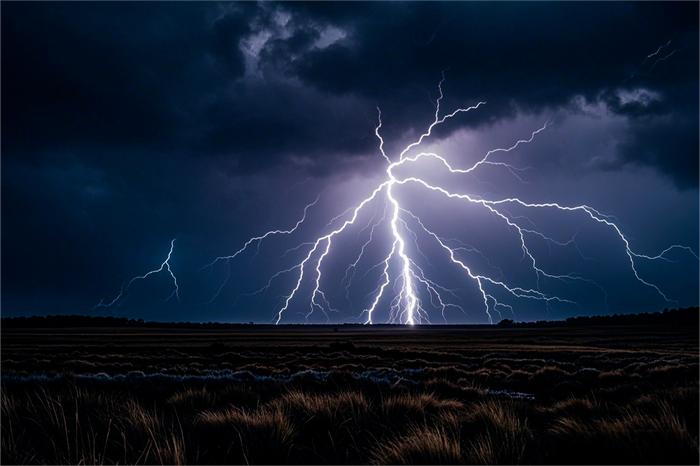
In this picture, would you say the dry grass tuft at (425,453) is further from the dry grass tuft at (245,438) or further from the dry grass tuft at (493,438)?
the dry grass tuft at (245,438)

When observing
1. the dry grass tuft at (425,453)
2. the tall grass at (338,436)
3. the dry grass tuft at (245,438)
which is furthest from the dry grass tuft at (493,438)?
the dry grass tuft at (245,438)

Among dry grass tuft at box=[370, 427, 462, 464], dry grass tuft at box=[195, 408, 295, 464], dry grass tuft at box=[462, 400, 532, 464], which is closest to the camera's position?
dry grass tuft at box=[370, 427, 462, 464]

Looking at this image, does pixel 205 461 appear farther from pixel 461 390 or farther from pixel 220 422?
pixel 461 390

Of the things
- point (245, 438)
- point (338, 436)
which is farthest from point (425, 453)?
point (245, 438)

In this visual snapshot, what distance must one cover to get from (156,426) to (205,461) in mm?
822

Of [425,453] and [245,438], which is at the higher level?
[425,453]

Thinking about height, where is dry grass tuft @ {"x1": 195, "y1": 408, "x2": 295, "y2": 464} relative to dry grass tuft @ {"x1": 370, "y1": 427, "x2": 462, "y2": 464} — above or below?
below

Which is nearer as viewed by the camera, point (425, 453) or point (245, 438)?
point (425, 453)

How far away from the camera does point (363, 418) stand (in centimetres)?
567

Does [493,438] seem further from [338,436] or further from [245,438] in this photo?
[245,438]

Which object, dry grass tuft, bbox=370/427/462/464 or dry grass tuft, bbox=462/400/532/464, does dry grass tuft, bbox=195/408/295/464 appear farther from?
dry grass tuft, bbox=462/400/532/464

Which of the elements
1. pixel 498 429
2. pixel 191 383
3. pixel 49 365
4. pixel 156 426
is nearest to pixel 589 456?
pixel 498 429

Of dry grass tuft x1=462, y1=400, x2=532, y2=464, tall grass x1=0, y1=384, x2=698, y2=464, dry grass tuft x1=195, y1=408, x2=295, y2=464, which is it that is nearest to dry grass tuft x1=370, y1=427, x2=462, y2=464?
tall grass x1=0, y1=384, x2=698, y2=464

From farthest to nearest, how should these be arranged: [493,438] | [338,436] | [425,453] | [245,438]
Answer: [338,436] < [493,438] < [245,438] < [425,453]
